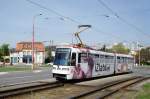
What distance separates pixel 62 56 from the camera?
2577 cm

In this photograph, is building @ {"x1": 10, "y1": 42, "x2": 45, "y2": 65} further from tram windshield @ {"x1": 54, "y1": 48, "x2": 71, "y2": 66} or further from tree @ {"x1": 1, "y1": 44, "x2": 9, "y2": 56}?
tram windshield @ {"x1": 54, "y1": 48, "x2": 71, "y2": 66}

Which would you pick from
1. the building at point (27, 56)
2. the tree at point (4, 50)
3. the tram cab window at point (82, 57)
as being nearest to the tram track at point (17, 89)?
the tram cab window at point (82, 57)

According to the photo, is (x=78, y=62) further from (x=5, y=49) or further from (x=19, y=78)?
(x=5, y=49)

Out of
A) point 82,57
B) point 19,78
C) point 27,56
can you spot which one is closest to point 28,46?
point 27,56

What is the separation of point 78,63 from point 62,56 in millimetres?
1600

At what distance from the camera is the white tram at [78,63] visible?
25391 millimetres

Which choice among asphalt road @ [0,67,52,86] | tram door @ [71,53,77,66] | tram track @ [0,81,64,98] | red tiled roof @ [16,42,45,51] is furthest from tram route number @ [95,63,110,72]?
red tiled roof @ [16,42,45,51]

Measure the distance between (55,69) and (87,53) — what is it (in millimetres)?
4259

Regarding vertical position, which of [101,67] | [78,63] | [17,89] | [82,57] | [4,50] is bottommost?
[17,89]

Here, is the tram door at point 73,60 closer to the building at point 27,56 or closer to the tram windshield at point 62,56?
the tram windshield at point 62,56

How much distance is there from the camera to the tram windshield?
83.6 ft

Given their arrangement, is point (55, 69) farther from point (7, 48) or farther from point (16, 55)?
point (7, 48)

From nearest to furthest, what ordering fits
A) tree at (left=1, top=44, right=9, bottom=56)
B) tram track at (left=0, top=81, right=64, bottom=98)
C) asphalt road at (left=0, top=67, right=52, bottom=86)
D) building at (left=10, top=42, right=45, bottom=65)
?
tram track at (left=0, top=81, right=64, bottom=98), asphalt road at (left=0, top=67, right=52, bottom=86), building at (left=10, top=42, right=45, bottom=65), tree at (left=1, top=44, right=9, bottom=56)

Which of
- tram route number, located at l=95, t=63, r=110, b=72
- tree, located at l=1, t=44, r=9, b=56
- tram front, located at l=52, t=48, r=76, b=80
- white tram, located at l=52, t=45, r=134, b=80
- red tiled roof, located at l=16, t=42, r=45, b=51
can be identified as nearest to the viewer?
tram front, located at l=52, t=48, r=76, b=80
